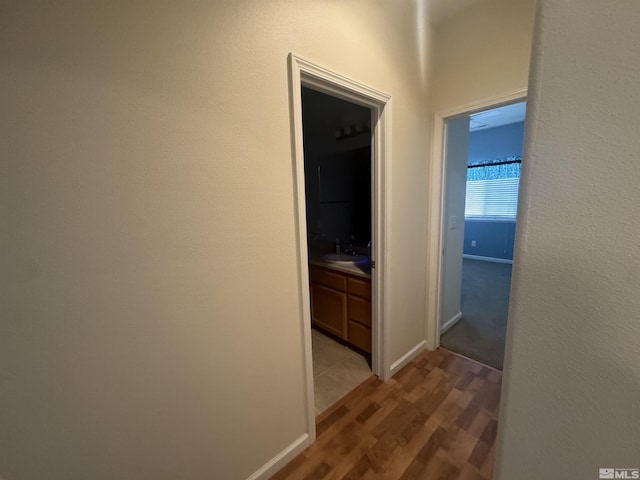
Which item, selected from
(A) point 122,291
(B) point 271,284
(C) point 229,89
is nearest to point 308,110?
(C) point 229,89

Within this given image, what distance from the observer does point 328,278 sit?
2.45 metres

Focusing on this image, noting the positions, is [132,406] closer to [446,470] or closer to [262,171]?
[262,171]

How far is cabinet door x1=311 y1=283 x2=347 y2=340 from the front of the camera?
7.79 ft

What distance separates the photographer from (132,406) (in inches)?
36.6

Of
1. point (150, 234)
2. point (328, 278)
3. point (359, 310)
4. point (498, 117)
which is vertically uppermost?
point (498, 117)

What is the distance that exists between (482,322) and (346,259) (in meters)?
1.79

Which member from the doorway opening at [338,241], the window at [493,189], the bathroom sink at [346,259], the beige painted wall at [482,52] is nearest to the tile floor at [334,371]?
the doorway opening at [338,241]

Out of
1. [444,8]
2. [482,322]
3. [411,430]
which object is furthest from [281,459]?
[444,8]

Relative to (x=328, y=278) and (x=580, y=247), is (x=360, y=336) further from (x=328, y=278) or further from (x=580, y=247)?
(x=580, y=247)

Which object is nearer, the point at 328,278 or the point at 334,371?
the point at 334,371

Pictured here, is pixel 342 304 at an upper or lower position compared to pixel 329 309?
upper

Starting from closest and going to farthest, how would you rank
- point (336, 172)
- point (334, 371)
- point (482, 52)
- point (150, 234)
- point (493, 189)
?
point (150, 234), point (482, 52), point (334, 371), point (336, 172), point (493, 189)

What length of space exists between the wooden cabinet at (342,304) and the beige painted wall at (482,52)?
1606 mm

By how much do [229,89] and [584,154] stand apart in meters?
1.09
